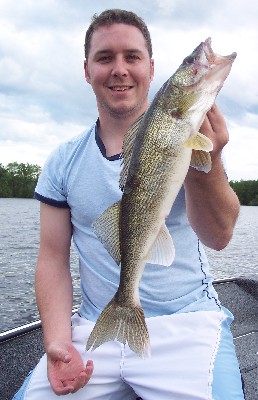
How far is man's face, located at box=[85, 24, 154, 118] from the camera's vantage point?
3.09 metres

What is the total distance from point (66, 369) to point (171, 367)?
0.61 meters

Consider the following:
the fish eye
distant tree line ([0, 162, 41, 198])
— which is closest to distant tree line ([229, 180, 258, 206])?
distant tree line ([0, 162, 41, 198])

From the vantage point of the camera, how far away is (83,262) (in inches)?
126

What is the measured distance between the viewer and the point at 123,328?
8.11 ft

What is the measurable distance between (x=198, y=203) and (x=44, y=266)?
4.37 feet

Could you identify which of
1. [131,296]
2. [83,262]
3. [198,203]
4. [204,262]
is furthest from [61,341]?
[198,203]

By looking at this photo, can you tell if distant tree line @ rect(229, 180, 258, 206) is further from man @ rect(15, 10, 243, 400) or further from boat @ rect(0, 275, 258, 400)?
man @ rect(15, 10, 243, 400)

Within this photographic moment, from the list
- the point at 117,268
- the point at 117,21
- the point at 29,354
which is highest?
the point at 117,21

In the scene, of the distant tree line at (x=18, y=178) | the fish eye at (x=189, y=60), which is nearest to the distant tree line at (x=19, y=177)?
the distant tree line at (x=18, y=178)

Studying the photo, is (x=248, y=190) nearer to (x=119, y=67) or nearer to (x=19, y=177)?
(x=19, y=177)

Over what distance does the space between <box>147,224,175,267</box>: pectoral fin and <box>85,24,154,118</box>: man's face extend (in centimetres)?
109

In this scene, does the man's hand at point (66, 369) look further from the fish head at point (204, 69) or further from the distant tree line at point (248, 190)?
the distant tree line at point (248, 190)

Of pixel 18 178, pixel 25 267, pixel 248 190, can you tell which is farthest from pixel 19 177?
pixel 25 267

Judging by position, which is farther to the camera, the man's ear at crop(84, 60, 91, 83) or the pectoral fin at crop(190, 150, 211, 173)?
the man's ear at crop(84, 60, 91, 83)
